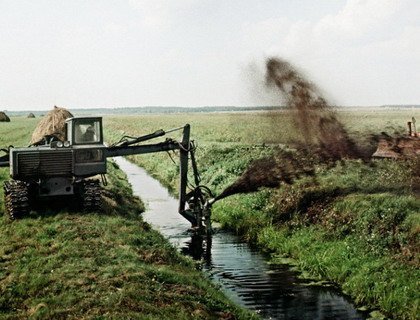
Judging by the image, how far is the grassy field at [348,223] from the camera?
53.5 feet

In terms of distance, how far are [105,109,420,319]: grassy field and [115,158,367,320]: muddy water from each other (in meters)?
0.74

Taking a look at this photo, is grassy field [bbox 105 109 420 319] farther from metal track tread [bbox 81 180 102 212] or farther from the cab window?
the cab window

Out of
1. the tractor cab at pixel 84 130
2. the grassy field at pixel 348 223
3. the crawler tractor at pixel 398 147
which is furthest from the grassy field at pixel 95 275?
the crawler tractor at pixel 398 147

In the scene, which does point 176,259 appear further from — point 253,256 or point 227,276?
point 253,256

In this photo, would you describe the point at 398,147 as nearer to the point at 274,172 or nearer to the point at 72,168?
the point at 274,172

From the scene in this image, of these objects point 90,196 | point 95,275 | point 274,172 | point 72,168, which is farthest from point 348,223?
point 72,168

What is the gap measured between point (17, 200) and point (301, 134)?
1185cm

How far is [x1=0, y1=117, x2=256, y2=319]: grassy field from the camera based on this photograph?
40.4 feet

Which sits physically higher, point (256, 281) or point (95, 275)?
point (95, 275)

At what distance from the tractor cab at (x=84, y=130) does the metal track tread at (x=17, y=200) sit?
2.80 metres

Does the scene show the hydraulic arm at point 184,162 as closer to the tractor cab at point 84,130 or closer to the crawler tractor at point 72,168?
the crawler tractor at point 72,168

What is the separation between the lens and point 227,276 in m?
19.0

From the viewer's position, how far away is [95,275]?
1434 centimetres

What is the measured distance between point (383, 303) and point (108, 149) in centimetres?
1229
